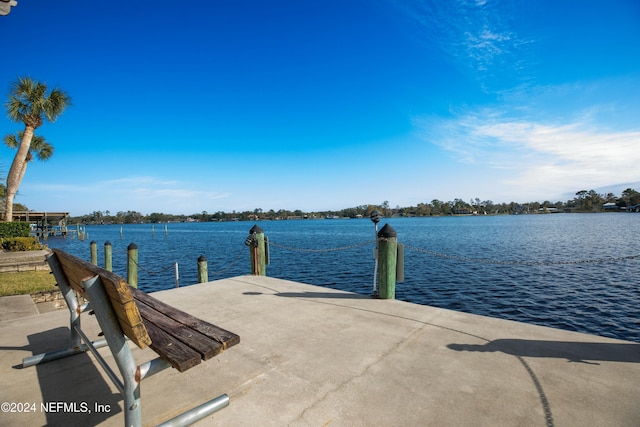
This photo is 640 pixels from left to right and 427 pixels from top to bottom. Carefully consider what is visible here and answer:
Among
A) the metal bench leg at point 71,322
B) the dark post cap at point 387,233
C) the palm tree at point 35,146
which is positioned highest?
the palm tree at point 35,146

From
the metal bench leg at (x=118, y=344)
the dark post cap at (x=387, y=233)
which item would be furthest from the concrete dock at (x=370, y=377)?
the dark post cap at (x=387, y=233)

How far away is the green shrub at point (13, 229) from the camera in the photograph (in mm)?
20266

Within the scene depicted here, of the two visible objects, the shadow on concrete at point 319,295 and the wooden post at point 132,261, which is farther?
the wooden post at point 132,261

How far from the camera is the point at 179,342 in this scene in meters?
2.42

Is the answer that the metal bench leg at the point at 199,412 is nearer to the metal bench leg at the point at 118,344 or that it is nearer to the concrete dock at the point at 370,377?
the concrete dock at the point at 370,377

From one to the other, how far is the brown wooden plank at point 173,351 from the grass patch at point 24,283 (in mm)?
7816

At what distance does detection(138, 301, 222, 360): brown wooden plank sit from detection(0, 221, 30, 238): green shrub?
2553 cm

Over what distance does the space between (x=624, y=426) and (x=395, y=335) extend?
7.63 ft

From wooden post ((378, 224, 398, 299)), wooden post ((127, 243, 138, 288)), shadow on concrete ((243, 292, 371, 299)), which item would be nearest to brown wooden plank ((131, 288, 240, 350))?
shadow on concrete ((243, 292, 371, 299))

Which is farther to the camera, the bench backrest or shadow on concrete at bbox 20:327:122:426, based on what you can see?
shadow on concrete at bbox 20:327:122:426

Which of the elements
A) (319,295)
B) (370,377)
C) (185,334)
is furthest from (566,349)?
(185,334)

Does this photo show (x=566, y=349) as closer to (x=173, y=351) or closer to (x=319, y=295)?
(x=319, y=295)

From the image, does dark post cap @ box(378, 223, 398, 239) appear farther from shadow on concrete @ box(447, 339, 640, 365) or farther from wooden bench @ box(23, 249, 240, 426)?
wooden bench @ box(23, 249, 240, 426)

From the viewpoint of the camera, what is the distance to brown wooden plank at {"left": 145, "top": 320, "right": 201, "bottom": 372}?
2.08m
